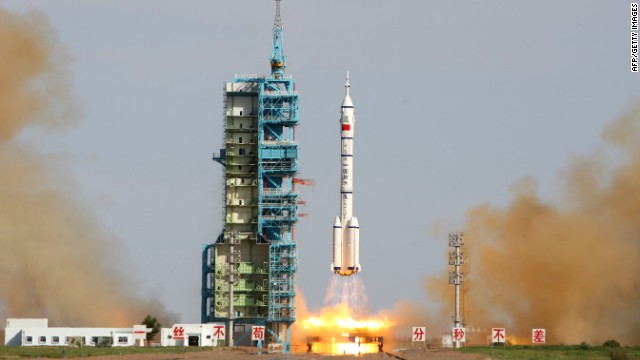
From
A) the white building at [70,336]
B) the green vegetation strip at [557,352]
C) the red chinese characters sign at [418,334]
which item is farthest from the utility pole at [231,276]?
the green vegetation strip at [557,352]

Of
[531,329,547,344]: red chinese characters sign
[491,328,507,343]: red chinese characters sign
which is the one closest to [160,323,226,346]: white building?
[491,328,507,343]: red chinese characters sign

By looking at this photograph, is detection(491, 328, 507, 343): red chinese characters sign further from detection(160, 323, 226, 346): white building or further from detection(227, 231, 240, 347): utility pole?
detection(160, 323, 226, 346): white building

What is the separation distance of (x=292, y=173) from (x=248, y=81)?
1031 centimetres

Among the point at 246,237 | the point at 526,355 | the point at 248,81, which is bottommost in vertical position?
the point at 526,355

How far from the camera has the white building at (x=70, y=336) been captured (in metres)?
178

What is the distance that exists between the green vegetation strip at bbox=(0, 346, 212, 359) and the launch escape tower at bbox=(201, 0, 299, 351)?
1690cm

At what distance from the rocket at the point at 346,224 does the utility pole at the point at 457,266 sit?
30.6 feet

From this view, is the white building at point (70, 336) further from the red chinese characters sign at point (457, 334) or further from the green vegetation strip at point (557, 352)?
the green vegetation strip at point (557, 352)

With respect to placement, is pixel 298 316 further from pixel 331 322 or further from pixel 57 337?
pixel 57 337

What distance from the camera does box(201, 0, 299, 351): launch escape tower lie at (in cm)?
18838

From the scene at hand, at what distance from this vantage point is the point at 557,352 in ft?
522

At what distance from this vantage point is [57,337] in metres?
179

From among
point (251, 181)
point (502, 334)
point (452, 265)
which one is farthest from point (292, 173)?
point (502, 334)

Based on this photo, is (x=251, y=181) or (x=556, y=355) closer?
(x=556, y=355)
